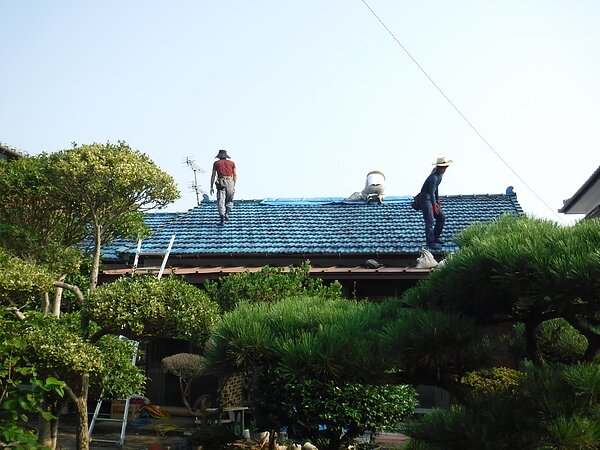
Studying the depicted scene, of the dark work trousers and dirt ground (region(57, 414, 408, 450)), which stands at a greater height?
the dark work trousers

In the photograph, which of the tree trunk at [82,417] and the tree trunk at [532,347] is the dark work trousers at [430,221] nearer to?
the tree trunk at [82,417]

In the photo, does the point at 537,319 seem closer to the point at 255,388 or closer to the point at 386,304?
the point at 386,304

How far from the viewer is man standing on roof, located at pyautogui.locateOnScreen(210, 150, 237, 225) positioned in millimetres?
16481

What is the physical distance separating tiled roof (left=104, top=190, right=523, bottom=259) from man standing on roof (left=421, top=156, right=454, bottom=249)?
26 centimetres

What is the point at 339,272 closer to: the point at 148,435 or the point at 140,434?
the point at 148,435

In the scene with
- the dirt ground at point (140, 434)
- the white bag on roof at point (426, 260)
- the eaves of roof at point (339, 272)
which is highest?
the white bag on roof at point (426, 260)

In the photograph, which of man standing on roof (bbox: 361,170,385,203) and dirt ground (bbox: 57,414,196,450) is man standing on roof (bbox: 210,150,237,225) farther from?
dirt ground (bbox: 57,414,196,450)

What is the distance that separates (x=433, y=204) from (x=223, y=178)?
16.4ft

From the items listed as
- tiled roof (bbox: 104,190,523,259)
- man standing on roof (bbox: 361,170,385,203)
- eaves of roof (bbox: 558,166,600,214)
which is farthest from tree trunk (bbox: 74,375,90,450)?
eaves of roof (bbox: 558,166,600,214)

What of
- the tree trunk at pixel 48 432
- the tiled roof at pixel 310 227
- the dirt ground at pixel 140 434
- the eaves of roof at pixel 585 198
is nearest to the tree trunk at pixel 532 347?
the tree trunk at pixel 48 432

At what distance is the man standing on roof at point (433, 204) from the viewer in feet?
45.7

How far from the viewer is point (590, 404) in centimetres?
441

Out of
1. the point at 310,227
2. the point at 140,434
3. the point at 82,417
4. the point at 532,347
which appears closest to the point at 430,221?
the point at 310,227

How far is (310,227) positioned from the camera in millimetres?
15766
